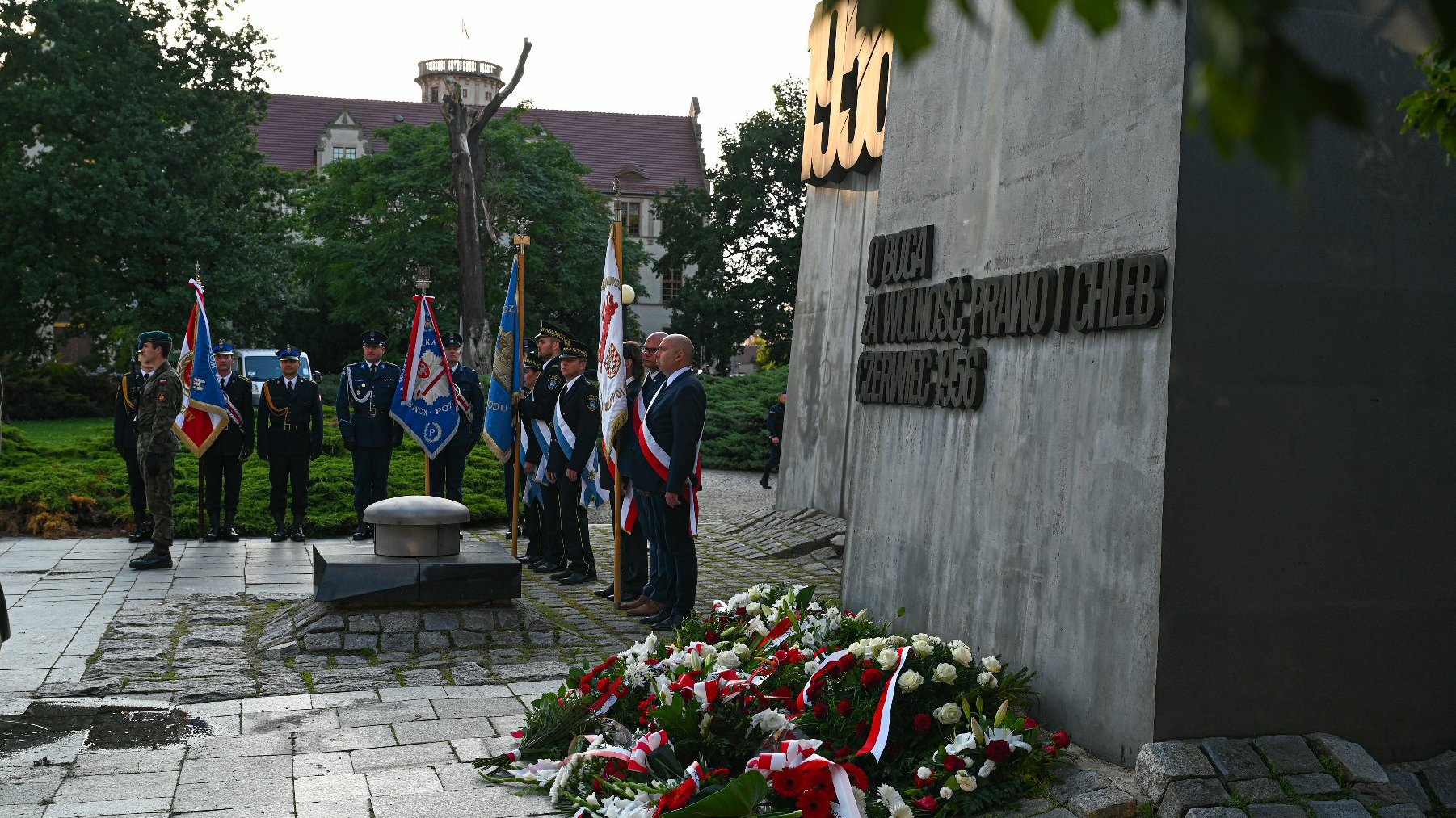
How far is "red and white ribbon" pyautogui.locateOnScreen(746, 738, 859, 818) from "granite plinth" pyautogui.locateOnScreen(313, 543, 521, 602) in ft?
13.8

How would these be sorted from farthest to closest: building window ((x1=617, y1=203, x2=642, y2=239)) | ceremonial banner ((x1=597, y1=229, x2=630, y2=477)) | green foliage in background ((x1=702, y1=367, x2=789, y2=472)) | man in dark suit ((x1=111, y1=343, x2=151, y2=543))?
building window ((x1=617, y1=203, x2=642, y2=239)) < green foliage in background ((x1=702, y1=367, x2=789, y2=472)) < man in dark suit ((x1=111, y1=343, x2=151, y2=543)) < ceremonial banner ((x1=597, y1=229, x2=630, y2=477))

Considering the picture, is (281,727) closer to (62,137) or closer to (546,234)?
(62,137)

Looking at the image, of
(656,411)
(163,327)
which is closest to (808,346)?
(656,411)

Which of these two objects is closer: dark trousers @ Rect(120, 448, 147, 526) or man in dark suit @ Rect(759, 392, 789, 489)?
dark trousers @ Rect(120, 448, 147, 526)

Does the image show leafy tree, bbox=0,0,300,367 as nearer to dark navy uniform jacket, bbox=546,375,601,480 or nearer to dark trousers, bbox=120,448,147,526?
dark trousers, bbox=120,448,147,526

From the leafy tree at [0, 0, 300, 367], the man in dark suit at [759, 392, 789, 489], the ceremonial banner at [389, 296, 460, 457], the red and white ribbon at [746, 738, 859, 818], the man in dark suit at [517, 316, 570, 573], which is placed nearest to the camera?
the red and white ribbon at [746, 738, 859, 818]

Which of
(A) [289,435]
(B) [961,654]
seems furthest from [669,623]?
(A) [289,435]

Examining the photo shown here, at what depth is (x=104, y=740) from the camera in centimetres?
600

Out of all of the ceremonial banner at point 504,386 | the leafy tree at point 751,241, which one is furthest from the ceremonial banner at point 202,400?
the leafy tree at point 751,241

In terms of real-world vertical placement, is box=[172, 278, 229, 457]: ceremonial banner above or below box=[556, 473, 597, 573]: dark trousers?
above

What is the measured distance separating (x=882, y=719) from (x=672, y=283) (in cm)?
6124

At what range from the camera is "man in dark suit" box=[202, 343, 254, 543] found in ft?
45.1

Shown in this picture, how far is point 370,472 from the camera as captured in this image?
44.6 ft

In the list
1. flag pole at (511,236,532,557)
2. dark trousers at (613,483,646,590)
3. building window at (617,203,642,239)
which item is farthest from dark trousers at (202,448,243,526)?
building window at (617,203,642,239)
